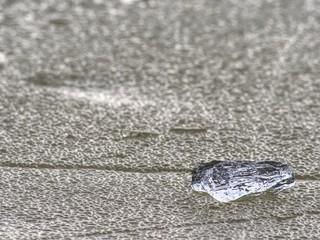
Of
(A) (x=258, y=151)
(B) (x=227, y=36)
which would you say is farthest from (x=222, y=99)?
(B) (x=227, y=36)

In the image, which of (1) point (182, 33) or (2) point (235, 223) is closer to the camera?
(2) point (235, 223)

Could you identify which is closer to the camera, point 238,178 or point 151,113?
point 238,178

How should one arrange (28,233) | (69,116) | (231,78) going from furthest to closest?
(231,78)
(69,116)
(28,233)

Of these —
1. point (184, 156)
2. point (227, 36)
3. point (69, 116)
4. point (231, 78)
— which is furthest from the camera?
point (227, 36)

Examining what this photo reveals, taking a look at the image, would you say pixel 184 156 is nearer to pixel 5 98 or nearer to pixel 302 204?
pixel 302 204
